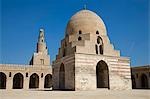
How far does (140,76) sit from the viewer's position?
3109cm

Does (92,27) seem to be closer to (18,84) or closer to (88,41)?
(88,41)

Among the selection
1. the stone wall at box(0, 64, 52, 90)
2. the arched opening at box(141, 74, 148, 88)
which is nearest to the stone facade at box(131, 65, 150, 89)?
the arched opening at box(141, 74, 148, 88)

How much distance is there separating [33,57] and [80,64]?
22.1 m

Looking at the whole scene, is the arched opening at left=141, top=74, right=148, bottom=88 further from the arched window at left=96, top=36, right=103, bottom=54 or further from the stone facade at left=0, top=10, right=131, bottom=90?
the arched window at left=96, top=36, right=103, bottom=54

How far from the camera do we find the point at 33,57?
3872 cm

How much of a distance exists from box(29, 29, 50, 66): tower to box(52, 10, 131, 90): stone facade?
631 inches

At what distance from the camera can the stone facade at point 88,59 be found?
1842cm

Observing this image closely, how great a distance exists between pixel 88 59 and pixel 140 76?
15.5m

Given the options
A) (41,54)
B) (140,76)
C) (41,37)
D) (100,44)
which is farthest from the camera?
(41,37)

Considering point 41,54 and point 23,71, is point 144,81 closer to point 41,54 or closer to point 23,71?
point 41,54

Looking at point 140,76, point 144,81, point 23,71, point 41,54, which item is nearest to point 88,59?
point 140,76

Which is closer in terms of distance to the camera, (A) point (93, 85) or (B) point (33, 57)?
(A) point (93, 85)

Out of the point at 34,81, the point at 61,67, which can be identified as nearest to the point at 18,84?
the point at 34,81

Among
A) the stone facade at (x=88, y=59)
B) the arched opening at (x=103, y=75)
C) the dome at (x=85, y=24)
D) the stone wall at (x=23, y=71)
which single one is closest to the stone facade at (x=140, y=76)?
the stone facade at (x=88, y=59)
